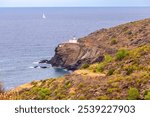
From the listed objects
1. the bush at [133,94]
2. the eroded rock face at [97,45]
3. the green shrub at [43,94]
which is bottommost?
the eroded rock face at [97,45]

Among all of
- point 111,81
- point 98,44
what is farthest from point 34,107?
point 98,44

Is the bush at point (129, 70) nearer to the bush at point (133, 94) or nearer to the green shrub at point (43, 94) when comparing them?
the green shrub at point (43, 94)

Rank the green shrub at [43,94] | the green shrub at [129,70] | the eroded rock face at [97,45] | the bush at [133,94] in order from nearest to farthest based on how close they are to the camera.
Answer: the bush at [133,94] < the green shrub at [43,94] < the green shrub at [129,70] < the eroded rock face at [97,45]

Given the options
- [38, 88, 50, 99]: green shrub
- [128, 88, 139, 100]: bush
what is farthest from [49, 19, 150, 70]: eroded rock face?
[128, 88, 139, 100]: bush

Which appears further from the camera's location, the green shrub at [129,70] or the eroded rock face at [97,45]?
the eroded rock face at [97,45]

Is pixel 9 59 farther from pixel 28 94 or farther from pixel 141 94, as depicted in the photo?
pixel 141 94

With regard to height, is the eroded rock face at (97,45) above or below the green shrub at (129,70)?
below

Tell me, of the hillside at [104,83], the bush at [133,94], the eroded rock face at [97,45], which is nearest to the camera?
the bush at [133,94]

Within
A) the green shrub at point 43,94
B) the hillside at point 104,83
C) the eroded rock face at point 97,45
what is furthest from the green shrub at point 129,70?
the eroded rock face at point 97,45

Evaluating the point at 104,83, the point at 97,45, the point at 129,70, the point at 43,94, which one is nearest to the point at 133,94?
the point at 104,83

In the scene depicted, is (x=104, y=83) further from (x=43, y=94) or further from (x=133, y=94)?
(x=133, y=94)
